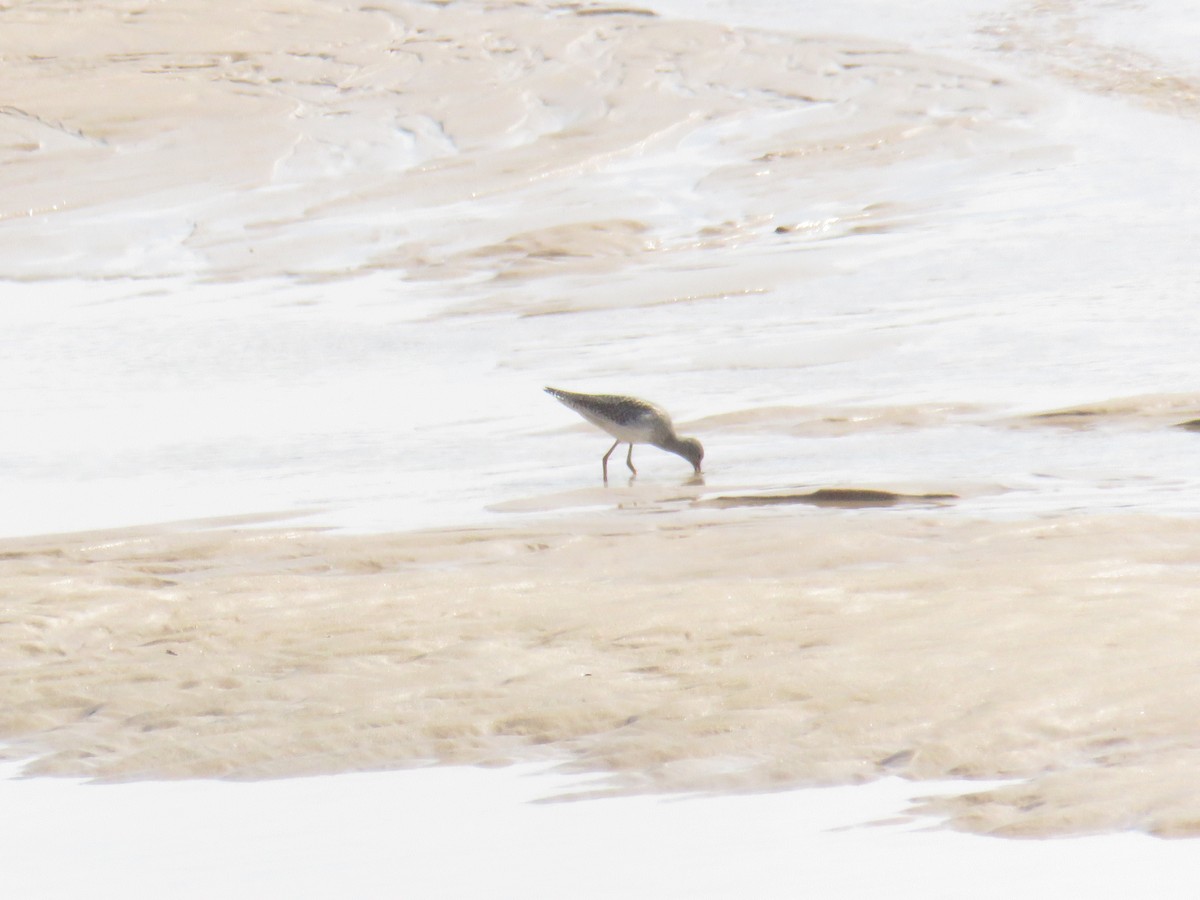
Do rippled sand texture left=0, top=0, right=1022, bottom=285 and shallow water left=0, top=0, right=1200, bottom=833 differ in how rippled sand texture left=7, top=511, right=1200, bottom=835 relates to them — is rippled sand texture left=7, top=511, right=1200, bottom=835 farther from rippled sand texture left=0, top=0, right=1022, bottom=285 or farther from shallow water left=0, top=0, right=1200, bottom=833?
rippled sand texture left=0, top=0, right=1022, bottom=285

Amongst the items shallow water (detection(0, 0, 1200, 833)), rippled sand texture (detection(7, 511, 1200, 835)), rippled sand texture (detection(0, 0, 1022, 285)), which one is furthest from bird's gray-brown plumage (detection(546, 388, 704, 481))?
rippled sand texture (detection(0, 0, 1022, 285))

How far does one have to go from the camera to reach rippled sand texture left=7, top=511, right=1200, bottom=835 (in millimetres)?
3889

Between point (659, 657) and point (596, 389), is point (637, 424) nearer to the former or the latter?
point (596, 389)

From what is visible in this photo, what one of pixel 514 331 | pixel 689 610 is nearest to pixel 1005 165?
pixel 514 331

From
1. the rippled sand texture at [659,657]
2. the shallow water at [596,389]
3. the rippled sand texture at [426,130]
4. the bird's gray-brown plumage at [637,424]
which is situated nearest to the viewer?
the rippled sand texture at [659,657]

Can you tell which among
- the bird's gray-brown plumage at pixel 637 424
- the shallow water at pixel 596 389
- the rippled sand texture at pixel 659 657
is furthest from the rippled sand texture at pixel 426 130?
the rippled sand texture at pixel 659 657

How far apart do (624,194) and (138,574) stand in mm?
9044

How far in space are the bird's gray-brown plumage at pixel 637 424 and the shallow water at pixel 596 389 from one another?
147mm

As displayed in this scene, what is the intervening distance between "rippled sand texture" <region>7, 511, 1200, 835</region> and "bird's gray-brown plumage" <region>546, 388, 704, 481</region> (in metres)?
1.22

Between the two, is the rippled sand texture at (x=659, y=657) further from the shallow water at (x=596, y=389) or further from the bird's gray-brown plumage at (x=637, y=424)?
the bird's gray-brown plumage at (x=637, y=424)

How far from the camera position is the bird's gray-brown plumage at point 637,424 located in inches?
286

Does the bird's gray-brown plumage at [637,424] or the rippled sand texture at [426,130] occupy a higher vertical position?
the rippled sand texture at [426,130]

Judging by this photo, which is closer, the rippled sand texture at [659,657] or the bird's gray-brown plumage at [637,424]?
the rippled sand texture at [659,657]

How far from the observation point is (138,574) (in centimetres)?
566
